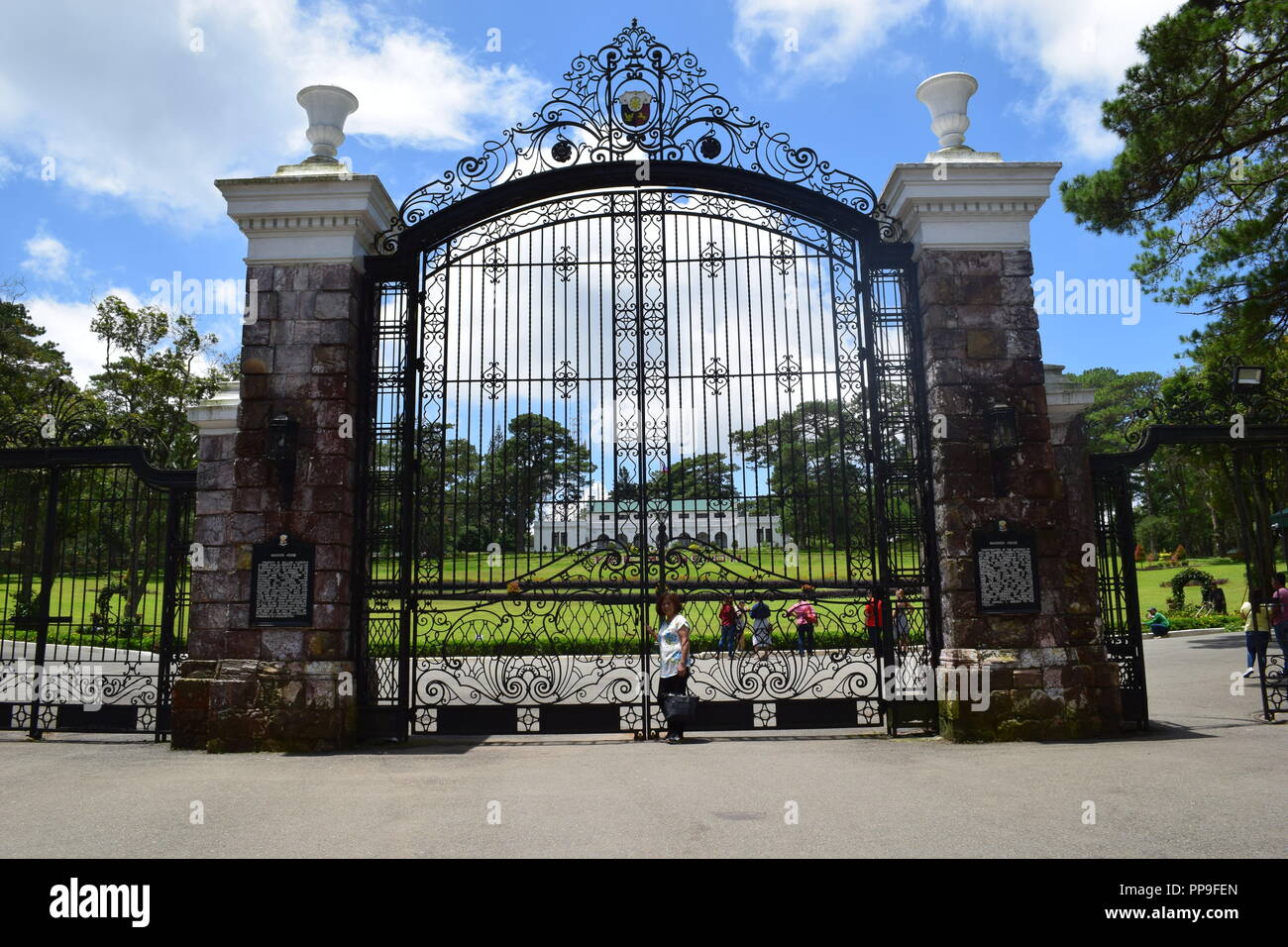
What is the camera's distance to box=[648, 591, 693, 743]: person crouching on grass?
8078 mm

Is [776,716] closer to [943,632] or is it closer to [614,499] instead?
[943,632]

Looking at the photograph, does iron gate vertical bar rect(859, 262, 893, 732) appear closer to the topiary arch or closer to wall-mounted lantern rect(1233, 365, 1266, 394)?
wall-mounted lantern rect(1233, 365, 1266, 394)

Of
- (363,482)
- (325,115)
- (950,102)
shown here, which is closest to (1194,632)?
(950,102)

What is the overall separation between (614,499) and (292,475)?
298cm

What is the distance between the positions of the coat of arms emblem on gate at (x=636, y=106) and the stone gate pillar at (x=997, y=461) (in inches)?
99.4

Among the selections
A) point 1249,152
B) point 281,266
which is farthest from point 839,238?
point 1249,152

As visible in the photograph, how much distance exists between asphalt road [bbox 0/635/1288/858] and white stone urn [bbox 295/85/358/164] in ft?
19.1

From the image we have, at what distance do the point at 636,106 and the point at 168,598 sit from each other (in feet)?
22.4

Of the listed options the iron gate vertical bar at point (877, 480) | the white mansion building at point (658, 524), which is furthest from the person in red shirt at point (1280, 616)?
the white mansion building at point (658, 524)

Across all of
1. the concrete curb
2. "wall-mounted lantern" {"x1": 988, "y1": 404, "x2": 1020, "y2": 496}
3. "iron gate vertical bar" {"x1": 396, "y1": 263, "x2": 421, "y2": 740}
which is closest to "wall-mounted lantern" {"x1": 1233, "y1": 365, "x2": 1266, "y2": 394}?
"wall-mounted lantern" {"x1": 988, "y1": 404, "x2": 1020, "y2": 496}

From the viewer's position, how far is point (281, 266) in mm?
8359

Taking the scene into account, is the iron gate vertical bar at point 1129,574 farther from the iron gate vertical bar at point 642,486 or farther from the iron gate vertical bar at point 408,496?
the iron gate vertical bar at point 408,496

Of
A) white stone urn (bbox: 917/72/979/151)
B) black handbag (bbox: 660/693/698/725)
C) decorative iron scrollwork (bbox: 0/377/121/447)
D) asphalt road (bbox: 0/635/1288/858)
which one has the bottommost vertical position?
asphalt road (bbox: 0/635/1288/858)

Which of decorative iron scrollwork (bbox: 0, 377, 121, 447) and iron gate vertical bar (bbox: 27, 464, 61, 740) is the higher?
decorative iron scrollwork (bbox: 0, 377, 121, 447)
